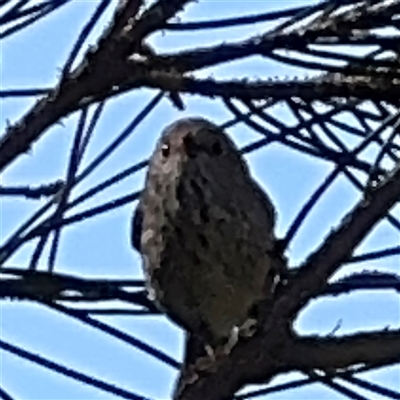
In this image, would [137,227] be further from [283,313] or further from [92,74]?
[283,313]

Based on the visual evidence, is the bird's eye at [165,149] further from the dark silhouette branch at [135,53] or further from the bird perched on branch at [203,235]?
the dark silhouette branch at [135,53]

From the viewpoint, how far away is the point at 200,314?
1907 millimetres

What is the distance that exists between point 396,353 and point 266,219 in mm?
983

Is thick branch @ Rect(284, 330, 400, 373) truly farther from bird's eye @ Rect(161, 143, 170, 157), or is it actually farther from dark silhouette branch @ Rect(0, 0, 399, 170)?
bird's eye @ Rect(161, 143, 170, 157)

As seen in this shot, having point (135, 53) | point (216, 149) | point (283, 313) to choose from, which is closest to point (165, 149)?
point (216, 149)

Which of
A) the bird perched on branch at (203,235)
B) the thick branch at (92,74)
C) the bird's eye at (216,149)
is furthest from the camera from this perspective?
the bird's eye at (216,149)

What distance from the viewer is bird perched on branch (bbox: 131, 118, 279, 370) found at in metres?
1.89

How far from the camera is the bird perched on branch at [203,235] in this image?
1.89 meters

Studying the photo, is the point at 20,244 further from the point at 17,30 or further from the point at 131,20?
the point at 131,20

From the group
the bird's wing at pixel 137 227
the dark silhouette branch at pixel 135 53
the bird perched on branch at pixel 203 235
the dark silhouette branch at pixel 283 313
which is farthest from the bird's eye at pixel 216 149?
the dark silhouette branch at pixel 283 313

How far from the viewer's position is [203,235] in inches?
75.1

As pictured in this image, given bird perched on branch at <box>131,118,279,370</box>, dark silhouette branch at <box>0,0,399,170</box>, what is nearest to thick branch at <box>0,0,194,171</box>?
dark silhouette branch at <box>0,0,399,170</box>

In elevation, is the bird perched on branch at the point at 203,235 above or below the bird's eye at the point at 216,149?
below

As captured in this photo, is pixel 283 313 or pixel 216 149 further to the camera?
pixel 216 149
